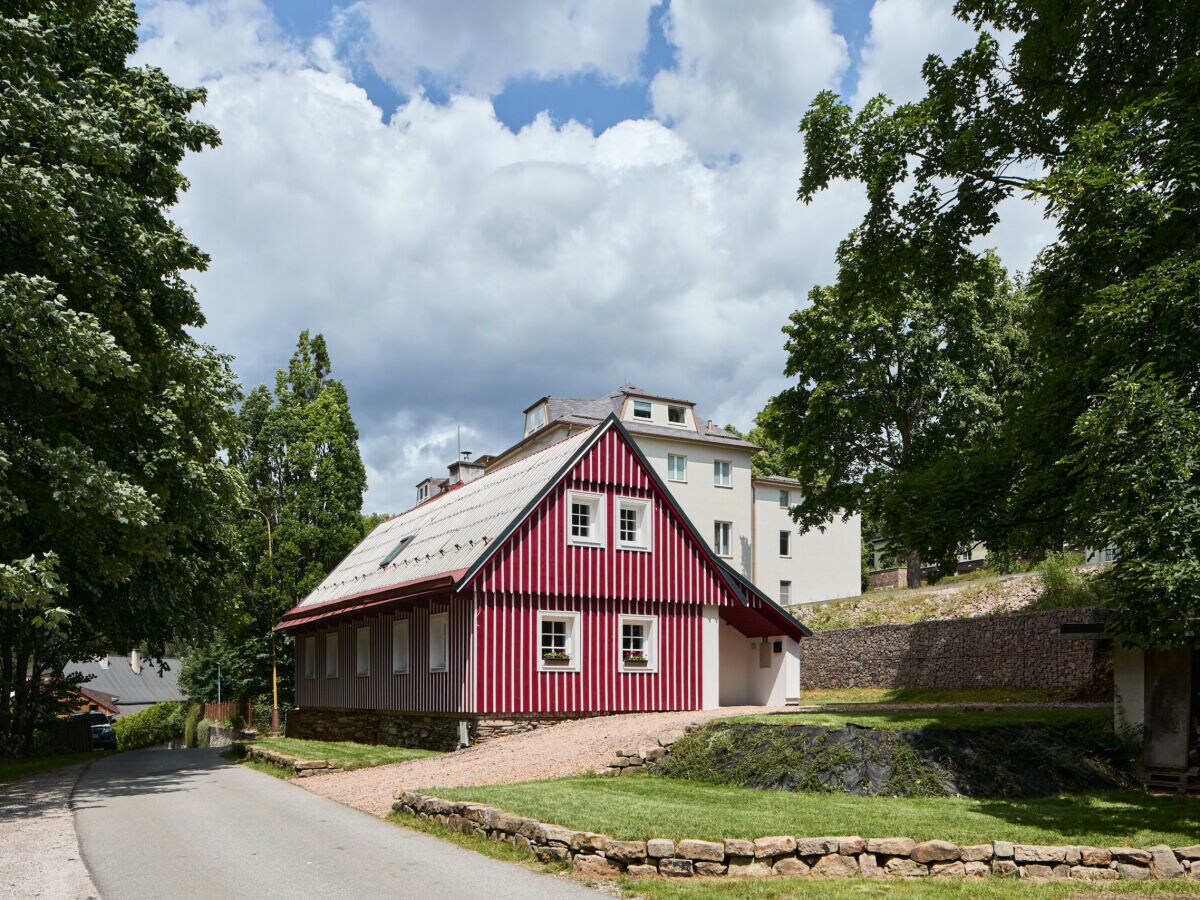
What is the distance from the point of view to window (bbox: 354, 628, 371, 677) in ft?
99.1

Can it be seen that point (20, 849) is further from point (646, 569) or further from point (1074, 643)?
point (1074, 643)

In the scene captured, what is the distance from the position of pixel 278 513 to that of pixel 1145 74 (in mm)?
33927

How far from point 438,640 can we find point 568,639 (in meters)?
3.16

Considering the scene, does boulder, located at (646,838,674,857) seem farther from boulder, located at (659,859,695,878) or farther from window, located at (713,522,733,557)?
window, located at (713,522,733,557)

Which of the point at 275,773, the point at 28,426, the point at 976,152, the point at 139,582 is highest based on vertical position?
the point at 976,152

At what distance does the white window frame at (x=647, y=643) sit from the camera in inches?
1022

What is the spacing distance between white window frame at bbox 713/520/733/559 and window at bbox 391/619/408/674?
28.1m

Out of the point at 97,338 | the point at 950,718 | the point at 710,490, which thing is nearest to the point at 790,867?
the point at 950,718

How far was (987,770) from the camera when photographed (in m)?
15.8

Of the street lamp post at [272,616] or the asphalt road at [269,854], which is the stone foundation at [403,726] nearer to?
the street lamp post at [272,616]

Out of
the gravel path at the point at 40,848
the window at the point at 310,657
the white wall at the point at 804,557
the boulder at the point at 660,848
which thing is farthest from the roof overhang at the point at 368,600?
the white wall at the point at 804,557

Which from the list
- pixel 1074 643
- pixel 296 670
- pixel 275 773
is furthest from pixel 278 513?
pixel 1074 643

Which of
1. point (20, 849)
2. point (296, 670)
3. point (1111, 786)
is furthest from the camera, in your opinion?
point (296, 670)

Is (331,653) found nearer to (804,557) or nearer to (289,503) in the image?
(289,503)
